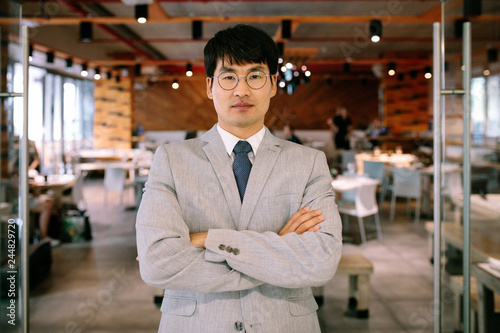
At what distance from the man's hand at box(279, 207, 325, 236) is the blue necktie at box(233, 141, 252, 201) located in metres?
0.21

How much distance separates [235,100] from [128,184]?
6873 mm

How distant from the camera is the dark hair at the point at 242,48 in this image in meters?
1.43

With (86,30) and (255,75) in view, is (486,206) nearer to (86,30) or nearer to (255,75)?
(255,75)

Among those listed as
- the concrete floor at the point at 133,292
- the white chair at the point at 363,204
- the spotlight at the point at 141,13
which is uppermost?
the spotlight at the point at 141,13

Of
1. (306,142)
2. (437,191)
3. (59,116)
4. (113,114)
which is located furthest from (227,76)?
(306,142)

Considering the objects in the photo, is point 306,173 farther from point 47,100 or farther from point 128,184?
point 47,100

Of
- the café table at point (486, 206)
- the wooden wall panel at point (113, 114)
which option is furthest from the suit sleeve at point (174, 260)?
the wooden wall panel at point (113, 114)

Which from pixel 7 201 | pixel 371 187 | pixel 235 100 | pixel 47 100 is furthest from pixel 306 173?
pixel 47 100

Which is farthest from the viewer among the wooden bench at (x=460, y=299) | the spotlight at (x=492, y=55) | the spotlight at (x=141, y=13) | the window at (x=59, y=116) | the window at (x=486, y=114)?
the window at (x=59, y=116)

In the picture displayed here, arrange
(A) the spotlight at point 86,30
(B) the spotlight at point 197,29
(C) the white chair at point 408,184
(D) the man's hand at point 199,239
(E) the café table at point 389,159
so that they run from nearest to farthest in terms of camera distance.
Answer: (D) the man's hand at point 199,239 → (A) the spotlight at point 86,30 → (B) the spotlight at point 197,29 → (C) the white chair at point 408,184 → (E) the café table at point 389,159

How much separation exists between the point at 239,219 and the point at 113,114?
12.5 m

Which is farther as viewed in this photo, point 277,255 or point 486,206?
point 486,206

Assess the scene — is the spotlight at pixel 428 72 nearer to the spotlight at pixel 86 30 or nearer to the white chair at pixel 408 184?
the white chair at pixel 408 184

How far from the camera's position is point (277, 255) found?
131 centimetres
